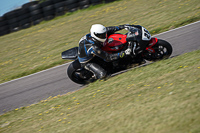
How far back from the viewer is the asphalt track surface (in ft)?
22.8

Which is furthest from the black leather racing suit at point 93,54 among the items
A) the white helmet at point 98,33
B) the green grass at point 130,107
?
the green grass at point 130,107

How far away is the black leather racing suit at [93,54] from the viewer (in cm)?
601

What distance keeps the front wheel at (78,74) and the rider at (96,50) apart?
0.85 ft

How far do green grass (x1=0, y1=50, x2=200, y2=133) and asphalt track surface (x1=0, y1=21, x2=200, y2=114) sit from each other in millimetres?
580

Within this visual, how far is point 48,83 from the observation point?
780 centimetres

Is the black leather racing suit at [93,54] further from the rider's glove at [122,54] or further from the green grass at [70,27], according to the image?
the green grass at [70,27]

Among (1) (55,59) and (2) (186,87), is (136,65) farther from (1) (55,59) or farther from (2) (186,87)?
(1) (55,59)

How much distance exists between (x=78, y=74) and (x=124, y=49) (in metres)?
1.58

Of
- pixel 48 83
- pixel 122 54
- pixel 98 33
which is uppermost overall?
pixel 98 33

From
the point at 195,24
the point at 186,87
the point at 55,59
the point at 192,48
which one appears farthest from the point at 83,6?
the point at 186,87

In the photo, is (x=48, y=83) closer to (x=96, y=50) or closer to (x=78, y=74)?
(x=78, y=74)

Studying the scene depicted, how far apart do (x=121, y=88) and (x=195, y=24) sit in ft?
18.6

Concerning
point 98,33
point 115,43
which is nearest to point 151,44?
point 115,43

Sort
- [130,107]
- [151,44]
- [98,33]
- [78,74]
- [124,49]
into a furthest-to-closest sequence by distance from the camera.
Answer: [78,74]
[124,49]
[151,44]
[98,33]
[130,107]
